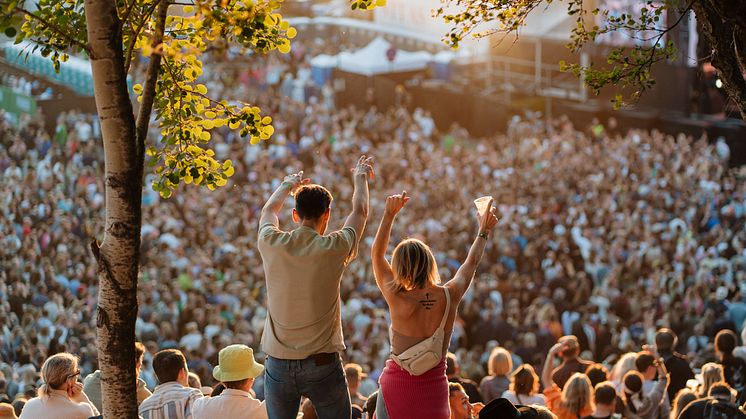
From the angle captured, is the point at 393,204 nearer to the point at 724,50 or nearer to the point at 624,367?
the point at 724,50

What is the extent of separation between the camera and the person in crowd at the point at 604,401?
5965 millimetres

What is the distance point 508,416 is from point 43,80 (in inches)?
676

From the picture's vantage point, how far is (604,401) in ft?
19.6

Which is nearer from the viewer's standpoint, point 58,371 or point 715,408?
point 58,371

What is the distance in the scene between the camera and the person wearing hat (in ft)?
15.4

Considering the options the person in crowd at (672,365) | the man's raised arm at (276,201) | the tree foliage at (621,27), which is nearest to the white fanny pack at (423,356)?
the man's raised arm at (276,201)

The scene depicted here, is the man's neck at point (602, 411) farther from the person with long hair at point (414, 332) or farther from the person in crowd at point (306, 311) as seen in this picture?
the person in crowd at point (306, 311)

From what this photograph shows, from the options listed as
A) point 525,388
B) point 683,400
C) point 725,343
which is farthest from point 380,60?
point 683,400

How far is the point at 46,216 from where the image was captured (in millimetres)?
16359

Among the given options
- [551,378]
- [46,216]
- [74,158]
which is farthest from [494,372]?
[74,158]

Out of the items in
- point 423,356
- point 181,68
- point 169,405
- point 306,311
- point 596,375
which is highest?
point 181,68

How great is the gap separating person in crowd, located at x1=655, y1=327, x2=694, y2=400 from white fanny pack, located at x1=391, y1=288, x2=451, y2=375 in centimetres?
408

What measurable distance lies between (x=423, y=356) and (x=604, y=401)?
7.47 ft

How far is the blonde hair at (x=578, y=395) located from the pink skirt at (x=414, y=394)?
2.01m
